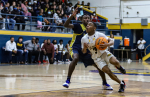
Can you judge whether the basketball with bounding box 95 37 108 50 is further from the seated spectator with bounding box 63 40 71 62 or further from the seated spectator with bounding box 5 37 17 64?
the seated spectator with bounding box 63 40 71 62

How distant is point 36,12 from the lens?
2005cm

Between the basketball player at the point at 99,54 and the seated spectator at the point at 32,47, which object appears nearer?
the basketball player at the point at 99,54

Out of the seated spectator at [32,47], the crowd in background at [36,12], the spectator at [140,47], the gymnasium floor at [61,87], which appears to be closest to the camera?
the gymnasium floor at [61,87]


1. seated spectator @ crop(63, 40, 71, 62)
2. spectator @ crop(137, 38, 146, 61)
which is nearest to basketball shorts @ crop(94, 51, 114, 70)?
seated spectator @ crop(63, 40, 71, 62)

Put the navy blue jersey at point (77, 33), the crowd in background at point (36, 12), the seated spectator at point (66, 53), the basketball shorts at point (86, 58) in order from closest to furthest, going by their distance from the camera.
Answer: the basketball shorts at point (86, 58) < the navy blue jersey at point (77, 33) < the crowd in background at point (36, 12) < the seated spectator at point (66, 53)

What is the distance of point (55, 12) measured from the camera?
21.5 m

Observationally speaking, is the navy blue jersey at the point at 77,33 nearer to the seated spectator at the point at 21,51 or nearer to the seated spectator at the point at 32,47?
the seated spectator at the point at 21,51

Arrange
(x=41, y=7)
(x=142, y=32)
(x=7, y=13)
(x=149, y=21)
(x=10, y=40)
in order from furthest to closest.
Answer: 1. (x=142, y=32)
2. (x=149, y=21)
3. (x=41, y=7)
4. (x=7, y=13)
5. (x=10, y=40)

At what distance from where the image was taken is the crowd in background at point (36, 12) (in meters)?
17.7

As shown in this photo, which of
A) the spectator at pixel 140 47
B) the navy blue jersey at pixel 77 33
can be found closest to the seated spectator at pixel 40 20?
the spectator at pixel 140 47

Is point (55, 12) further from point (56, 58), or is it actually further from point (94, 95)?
point (94, 95)

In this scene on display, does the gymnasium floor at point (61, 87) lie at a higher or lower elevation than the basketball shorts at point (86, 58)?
lower

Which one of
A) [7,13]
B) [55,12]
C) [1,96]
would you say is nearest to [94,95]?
[1,96]

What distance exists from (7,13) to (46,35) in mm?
3404
